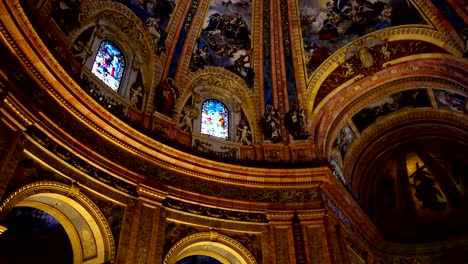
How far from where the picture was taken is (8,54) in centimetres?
911

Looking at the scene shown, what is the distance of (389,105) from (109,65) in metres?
11.4

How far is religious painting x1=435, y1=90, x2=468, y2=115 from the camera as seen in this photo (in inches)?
647

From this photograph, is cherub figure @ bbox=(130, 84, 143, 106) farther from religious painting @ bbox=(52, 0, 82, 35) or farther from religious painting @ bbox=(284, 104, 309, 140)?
religious painting @ bbox=(284, 104, 309, 140)

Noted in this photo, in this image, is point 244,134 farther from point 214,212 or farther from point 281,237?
point 281,237

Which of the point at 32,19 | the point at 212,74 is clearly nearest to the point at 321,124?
the point at 212,74

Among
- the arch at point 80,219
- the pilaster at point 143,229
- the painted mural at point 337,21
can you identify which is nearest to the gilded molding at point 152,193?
the pilaster at point 143,229

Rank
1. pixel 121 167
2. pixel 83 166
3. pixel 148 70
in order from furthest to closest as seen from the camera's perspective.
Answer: pixel 148 70 < pixel 121 167 < pixel 83 166

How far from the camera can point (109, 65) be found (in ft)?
43.7

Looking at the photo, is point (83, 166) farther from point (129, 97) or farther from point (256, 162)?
point (256, 162)

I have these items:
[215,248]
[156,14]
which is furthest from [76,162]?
[156,14]

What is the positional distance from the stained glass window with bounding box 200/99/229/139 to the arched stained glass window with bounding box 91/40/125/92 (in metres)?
3.34

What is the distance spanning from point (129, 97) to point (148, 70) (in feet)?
5.26

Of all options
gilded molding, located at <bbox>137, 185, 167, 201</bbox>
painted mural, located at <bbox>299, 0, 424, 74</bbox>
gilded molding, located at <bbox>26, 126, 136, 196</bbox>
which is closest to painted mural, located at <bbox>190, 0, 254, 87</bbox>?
painted mural, located at <bbox>299, 0, 424, 74</bbox>

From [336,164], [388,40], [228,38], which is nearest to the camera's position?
[388,40]
